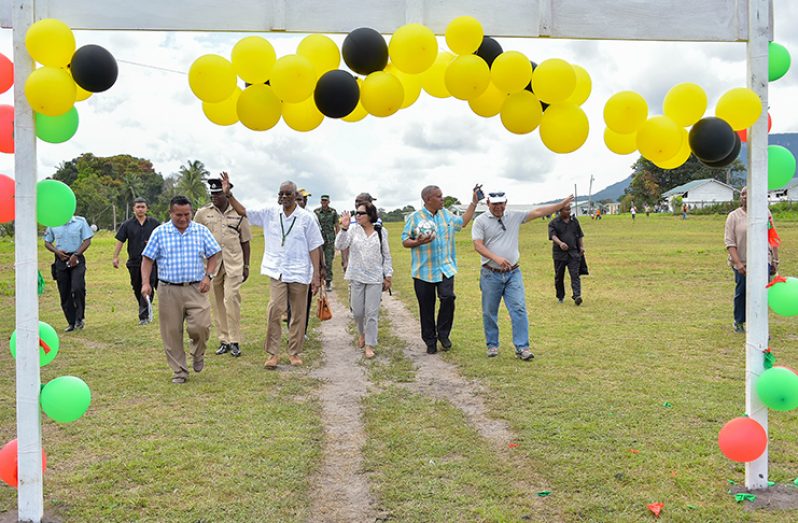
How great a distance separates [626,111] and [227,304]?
18.9 ft

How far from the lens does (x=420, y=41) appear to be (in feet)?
12.6

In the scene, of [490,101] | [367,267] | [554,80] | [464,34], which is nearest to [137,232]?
[367,267]

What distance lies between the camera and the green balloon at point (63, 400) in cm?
384

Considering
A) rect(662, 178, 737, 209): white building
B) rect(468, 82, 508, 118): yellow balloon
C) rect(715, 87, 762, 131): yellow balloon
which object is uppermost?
rect(662, 178, 737, 209): white building

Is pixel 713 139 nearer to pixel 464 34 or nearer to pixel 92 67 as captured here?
pixel 464 34

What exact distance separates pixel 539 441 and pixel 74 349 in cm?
665

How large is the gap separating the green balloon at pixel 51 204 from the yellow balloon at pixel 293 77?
1.34m

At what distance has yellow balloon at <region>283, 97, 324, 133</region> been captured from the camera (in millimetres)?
4348

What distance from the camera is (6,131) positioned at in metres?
3.83

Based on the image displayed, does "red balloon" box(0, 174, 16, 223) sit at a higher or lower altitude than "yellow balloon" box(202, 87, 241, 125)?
lower

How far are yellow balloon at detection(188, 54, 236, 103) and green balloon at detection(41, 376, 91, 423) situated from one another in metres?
1.81

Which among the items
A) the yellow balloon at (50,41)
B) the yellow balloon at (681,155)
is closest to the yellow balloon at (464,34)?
the yellow balloon at (681,155)

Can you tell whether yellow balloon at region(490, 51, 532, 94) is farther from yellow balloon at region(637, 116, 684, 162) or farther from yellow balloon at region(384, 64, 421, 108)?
yellow balloon at region(637, 116, 684, 162)

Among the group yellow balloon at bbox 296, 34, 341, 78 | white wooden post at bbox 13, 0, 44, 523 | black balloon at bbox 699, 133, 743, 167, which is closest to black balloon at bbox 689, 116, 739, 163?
black balloon at bbox 699, 133, 743, 167
